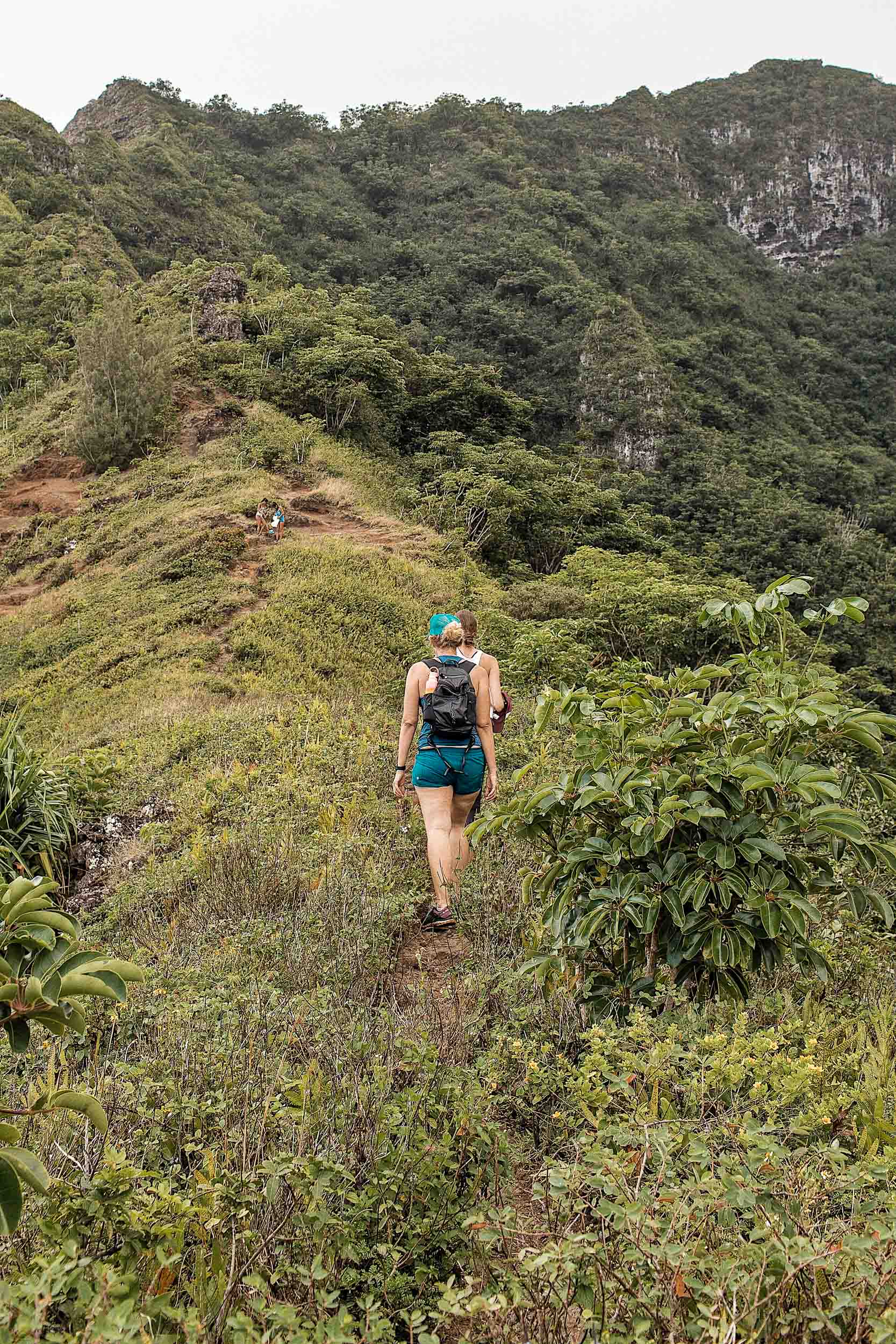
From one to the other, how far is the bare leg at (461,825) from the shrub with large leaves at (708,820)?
1855 mm

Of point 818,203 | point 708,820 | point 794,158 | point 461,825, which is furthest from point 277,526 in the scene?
point 794,158

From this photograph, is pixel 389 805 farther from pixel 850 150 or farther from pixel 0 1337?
pixel 850 150

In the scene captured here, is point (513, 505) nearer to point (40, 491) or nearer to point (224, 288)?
point (40, 491)

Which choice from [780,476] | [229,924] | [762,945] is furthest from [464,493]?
[780,476]

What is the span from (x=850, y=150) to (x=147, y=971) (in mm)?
96359

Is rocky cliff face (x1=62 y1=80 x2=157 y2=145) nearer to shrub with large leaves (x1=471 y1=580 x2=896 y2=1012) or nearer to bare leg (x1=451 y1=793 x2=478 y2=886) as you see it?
bare leg (x1=451 y1=793 x2=478 y2=886)

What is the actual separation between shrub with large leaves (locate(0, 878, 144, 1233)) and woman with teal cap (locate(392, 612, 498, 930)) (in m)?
3.00

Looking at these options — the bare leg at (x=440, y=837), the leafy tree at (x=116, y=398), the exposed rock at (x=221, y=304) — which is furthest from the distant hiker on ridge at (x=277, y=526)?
the exposed rock at (x=221, y=304)

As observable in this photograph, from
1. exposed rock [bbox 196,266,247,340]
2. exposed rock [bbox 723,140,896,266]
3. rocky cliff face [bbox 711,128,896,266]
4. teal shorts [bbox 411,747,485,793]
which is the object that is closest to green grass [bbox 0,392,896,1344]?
teal shorts [bbox 411,747,485,793]

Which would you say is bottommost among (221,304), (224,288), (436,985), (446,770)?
(436,985)

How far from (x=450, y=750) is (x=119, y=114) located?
66580 mm

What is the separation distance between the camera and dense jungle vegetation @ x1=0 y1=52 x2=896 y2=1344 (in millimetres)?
1403

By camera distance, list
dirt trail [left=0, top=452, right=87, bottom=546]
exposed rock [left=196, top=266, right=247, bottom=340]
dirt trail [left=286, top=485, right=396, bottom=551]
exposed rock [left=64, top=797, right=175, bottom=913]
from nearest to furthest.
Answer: exposed rock [left=64, top=797, right=175, bottom=913] < dirt trail [left=286, top=485, right=396, bottom=551] < dirt trail [left=0, top=452, right=87, bottom=546] < exposed rock [left=196, top=266, right=247, bottom=340]

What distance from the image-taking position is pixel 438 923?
13.4ft
